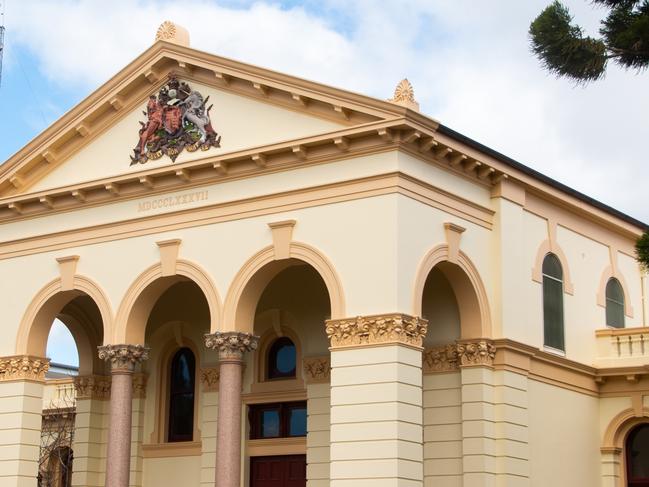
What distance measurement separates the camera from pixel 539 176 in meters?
29.5

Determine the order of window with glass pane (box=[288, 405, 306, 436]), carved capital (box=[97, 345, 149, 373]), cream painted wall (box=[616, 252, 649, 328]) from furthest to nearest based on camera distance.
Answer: cream painted wall (box=[616, 252, 649, 328]) → window with glass pane (box=[288, 405, 306, 436]) → carved capital (box=[97, 345, 149, 373])

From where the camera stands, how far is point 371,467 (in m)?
24.2

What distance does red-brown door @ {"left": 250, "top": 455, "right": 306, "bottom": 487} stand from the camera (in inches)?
1186

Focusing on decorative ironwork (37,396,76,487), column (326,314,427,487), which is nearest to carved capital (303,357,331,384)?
column (326,314,427,487)

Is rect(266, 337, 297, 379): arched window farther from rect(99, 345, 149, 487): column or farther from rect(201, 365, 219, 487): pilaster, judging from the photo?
rect(99, 345, 149, 487): column

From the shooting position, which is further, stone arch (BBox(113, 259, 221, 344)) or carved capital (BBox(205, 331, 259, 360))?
stone arch (BBox(113, 259, 221, 344))

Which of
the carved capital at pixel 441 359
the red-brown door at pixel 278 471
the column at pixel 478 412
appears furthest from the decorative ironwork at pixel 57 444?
the column at pixel 478 412

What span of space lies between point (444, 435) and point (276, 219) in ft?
18.6

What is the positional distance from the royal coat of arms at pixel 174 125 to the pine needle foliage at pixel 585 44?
9.37 meters

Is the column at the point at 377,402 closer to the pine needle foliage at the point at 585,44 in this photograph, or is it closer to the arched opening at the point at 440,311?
the arched opening at the point at 440,311

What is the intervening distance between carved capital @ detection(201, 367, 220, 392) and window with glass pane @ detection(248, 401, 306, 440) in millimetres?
1006

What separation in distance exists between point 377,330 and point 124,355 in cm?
653

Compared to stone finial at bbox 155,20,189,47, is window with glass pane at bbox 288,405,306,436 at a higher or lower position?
lower

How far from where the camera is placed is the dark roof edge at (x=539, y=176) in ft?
87.5
